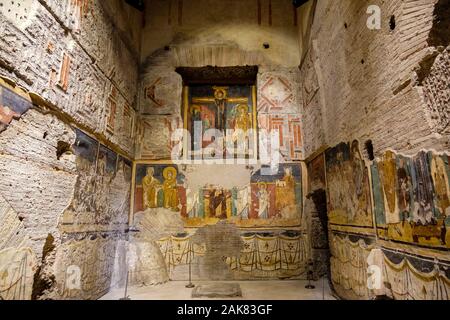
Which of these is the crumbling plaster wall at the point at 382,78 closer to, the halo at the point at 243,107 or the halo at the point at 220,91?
the halo at the point at 243,107

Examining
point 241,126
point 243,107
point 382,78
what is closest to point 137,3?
point 243,107

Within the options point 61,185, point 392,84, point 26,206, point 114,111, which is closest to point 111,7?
point 114,111

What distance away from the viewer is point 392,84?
2994 mm

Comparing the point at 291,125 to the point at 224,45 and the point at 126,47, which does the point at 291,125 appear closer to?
the point at 224,45

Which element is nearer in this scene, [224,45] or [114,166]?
[114,166]

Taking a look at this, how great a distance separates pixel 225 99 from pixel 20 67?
478 cm

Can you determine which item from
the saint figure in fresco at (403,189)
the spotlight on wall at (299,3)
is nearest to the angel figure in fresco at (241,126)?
the spotlight on wall at (299,3)

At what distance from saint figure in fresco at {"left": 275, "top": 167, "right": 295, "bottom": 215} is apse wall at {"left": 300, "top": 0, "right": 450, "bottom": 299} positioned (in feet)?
4.63

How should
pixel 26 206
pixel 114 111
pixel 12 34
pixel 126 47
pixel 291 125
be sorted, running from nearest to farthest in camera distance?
pixel 12 34 → pixel 26 206 → pixel 114 111 → pixel 126 47 → pixel 291 125

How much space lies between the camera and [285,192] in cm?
636

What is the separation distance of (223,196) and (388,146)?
3.80 m

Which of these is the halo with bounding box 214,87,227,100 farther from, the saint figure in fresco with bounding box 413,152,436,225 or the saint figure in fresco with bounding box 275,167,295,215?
the saint figure in fresco with bounding box 413,152,436,225

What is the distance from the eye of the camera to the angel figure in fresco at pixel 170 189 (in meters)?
6.31

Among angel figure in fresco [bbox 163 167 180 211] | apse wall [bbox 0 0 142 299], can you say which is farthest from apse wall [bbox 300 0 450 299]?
apse wall [bbox 0 0 142 299]
